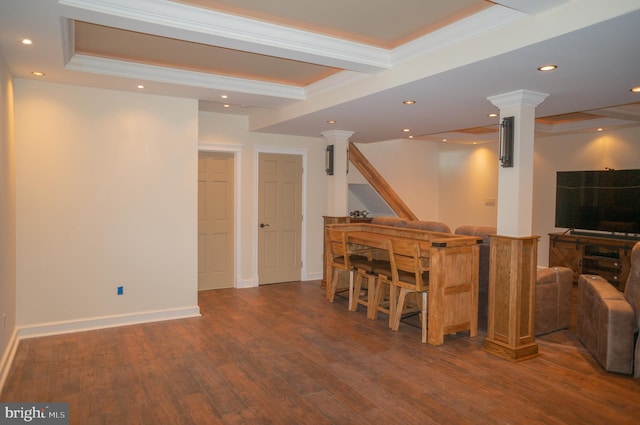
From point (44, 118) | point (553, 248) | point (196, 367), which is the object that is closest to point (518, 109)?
point (196, 367)

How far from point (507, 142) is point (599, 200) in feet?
12.5

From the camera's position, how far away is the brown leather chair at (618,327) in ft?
11.6

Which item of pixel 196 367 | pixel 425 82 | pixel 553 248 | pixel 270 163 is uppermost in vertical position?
pixel 425 82

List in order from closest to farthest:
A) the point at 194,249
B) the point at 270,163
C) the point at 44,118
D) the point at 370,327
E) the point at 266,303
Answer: the point at 44,118 → the point at 370,327 → the point at 194,249 → the point at 266,303 → the point at 270,163

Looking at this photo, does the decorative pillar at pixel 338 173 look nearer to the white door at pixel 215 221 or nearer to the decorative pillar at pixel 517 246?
the white door at pixel 215 221

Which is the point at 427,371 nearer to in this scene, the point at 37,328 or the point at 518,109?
the point at 518,109

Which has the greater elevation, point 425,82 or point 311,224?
point 425,82

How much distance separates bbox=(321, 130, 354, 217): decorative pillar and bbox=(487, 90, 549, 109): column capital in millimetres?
2741

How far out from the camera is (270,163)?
700 centimetres

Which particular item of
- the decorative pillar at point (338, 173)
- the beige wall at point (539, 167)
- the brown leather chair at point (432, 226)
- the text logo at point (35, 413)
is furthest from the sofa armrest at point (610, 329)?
the text logo at point (35, 413)

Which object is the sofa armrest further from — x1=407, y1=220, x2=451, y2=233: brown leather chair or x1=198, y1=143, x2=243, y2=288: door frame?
x1=198, y1=143, x2=243, y2=288: door frame

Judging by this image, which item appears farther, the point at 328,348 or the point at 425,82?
the point at 328,348

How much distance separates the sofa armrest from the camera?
3535 millimetres

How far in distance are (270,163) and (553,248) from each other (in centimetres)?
475
